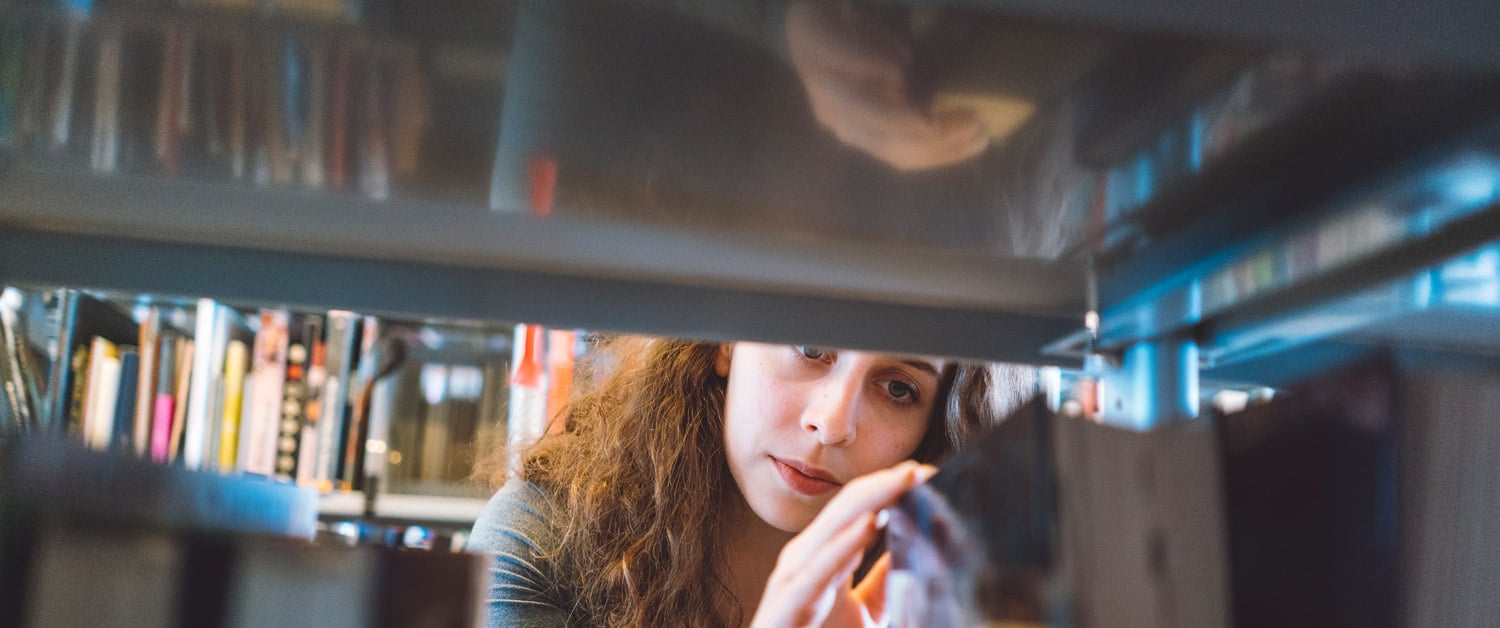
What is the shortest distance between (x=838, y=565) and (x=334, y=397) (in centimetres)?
144

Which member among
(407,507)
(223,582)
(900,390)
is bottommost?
(407,507)

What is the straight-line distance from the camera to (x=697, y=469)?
120 cm

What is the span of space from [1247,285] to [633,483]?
877 mm

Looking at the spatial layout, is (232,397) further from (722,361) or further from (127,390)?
(722,361)

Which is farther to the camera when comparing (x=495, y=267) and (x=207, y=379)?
(x=207, y=379)

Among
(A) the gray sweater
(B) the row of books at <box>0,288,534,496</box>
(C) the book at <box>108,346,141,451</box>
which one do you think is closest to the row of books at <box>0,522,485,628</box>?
(A) the gray sweater

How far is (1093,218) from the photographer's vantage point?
0.42 meters

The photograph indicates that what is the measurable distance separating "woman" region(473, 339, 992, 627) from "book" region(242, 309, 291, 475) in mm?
699

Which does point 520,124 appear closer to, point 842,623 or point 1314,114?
point 1314,114

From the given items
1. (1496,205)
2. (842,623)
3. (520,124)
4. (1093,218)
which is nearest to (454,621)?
(520,124)

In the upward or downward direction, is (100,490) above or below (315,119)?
below

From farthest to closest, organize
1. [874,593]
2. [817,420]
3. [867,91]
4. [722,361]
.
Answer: [722,361]
[817,420]
[874,593]
[867,91]

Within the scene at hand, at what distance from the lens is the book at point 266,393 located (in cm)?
181

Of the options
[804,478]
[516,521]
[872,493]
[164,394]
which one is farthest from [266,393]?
[872,493]
